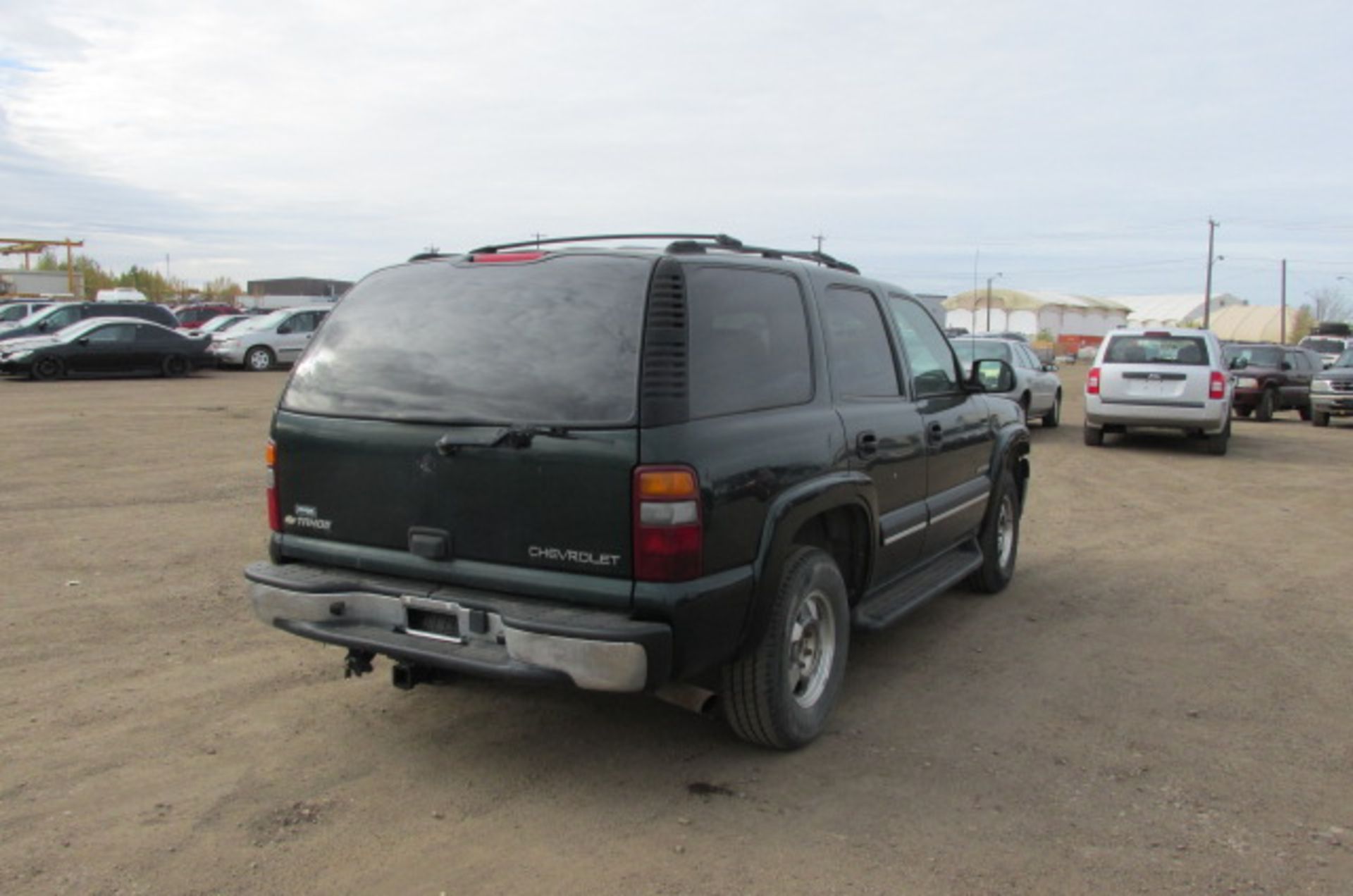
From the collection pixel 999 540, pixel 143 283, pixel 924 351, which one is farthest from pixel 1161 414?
pixel 143 283

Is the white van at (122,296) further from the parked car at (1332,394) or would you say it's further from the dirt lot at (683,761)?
the dirt lot at (683,761)

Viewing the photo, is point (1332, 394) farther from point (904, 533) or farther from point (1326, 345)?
point (1326, 345)

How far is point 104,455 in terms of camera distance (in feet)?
38.4

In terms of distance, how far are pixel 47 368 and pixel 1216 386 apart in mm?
22147

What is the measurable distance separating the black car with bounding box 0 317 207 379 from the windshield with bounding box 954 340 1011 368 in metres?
17.7

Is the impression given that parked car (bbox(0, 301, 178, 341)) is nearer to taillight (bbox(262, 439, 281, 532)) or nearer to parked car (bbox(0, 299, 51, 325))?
parked car (bbox(0, 299, 51, 325))

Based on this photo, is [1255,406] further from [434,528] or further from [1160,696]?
[434,528]

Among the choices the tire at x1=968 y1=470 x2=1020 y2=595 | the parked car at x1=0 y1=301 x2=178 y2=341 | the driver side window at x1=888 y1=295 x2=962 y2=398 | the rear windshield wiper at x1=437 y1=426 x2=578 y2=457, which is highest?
the parked car at x1=0 y1=301 x2=178 y2=341

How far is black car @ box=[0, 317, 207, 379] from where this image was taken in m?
22.5

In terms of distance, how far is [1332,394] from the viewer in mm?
19578

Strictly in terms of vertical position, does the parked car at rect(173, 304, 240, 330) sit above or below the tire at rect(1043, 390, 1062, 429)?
above

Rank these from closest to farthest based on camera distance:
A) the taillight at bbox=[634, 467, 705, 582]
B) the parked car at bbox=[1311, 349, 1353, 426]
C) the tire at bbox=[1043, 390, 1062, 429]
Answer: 1. the taillight at bbox=[634, 467, 705, 582]
2. the tire at bbox=[1043, 390, 1062, 429]
3. the parked car at bbox=[1311, 349, 1353, 426]

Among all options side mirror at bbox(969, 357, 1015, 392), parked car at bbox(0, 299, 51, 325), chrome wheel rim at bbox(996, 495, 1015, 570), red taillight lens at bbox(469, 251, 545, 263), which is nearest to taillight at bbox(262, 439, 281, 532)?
red taillight lens at bbox(469, 251, 545, 263)

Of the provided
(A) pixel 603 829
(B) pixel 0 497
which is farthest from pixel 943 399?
(B) pixel 0 497
